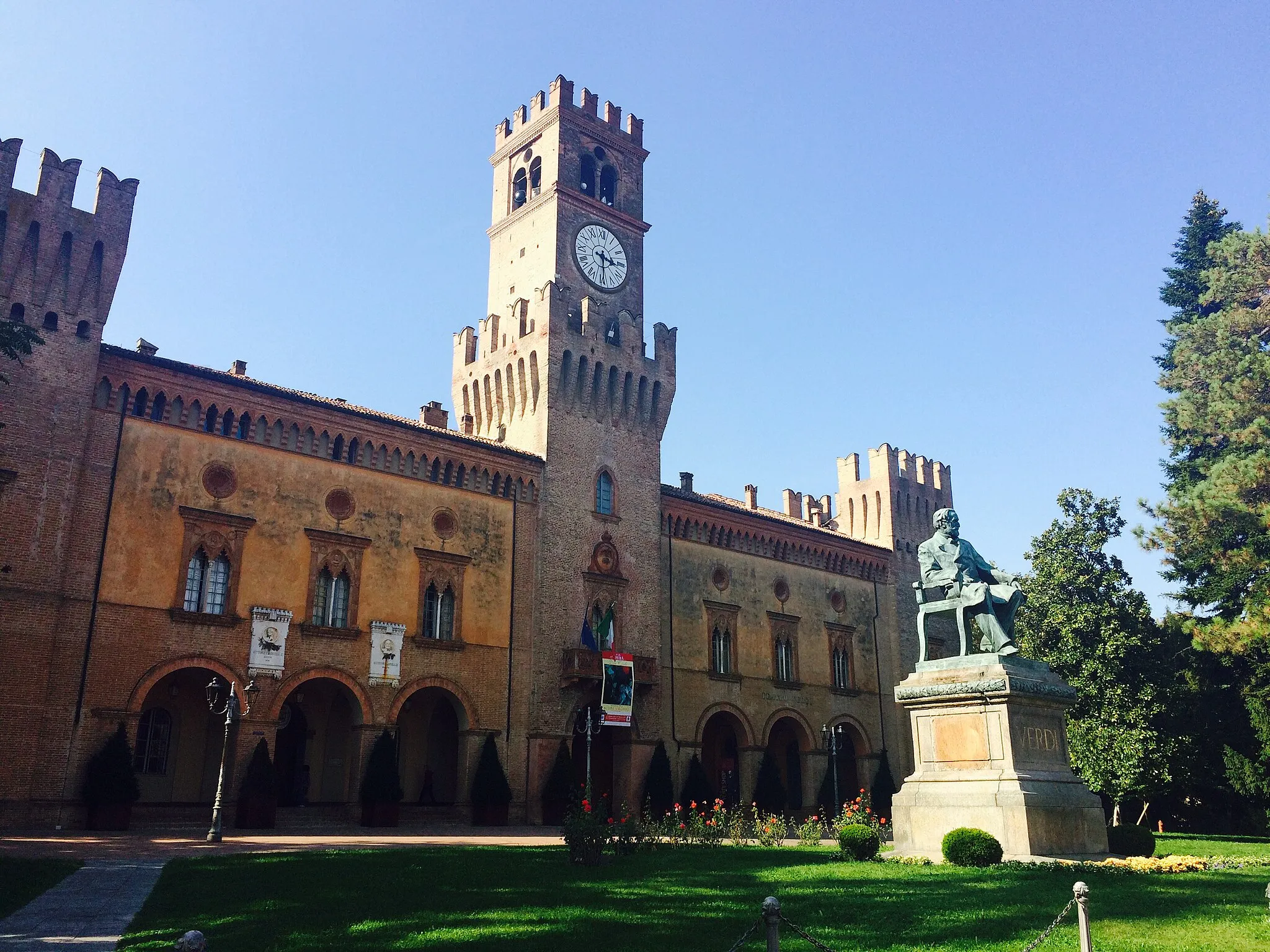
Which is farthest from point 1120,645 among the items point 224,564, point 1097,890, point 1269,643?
point 224,564

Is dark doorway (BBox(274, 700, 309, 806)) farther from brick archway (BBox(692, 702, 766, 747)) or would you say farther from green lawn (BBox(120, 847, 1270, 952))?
brick archway (BBox(692, 702, 766, 747))

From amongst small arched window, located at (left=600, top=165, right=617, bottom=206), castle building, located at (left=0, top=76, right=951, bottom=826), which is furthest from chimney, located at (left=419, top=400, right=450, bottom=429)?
small arched window, located at (left=600, top=165, right=617, bottom=206)

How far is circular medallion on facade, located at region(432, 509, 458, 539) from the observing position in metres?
34.7

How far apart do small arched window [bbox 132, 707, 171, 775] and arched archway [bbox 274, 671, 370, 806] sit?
10.2 ft

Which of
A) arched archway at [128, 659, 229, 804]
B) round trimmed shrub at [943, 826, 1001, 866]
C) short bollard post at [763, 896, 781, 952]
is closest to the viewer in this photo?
short bollard post at [763, 896, 781, 952]

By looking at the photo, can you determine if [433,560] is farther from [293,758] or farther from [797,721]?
[797,721]

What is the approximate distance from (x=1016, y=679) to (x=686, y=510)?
82.8ft

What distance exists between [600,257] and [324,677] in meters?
21.1

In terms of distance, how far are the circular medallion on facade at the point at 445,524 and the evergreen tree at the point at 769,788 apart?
16.2 m

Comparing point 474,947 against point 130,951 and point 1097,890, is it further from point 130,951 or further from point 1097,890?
point 1097,890

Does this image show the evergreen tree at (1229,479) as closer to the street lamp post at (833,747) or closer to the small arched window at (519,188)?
the street lamp post at (833,747)

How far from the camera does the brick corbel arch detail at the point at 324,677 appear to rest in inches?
1171

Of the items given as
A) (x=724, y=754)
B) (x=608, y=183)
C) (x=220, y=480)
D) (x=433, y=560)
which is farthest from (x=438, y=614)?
(x=608, y=183)

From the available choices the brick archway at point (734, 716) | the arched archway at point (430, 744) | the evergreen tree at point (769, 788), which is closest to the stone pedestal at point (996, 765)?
the arched archway at point (430, 744)
